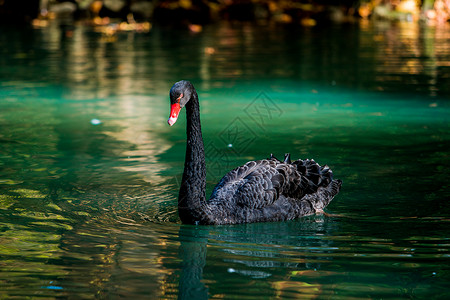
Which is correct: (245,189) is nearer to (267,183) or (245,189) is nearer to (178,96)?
(267,183)

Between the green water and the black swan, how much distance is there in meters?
0.14

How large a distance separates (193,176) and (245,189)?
0.45m

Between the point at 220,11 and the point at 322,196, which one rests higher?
the point at 220,11

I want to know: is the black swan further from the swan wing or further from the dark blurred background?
the dark blurred background

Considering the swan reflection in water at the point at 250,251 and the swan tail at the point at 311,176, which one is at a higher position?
the swan tail at the point at 311,176

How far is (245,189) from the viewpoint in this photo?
571 cm

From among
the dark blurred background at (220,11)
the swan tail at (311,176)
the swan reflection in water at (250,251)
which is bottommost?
the swan reflection in water at (250,251)

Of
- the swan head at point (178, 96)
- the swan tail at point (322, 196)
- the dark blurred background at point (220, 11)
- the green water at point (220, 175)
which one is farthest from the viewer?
the dark blurred background at point (220, 11)

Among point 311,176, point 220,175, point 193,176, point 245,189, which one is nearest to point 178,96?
point 193,176

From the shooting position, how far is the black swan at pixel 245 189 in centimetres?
551

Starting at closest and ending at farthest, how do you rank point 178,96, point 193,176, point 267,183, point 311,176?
point 178,96
point 193,176
point 267,183
point 311,176

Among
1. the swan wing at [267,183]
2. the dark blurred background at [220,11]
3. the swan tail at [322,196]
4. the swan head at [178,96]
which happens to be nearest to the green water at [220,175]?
the swan tail at [322,196]

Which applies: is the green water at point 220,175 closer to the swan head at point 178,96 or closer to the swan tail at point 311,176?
the swan tail at point 311,176

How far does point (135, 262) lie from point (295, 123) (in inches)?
209
